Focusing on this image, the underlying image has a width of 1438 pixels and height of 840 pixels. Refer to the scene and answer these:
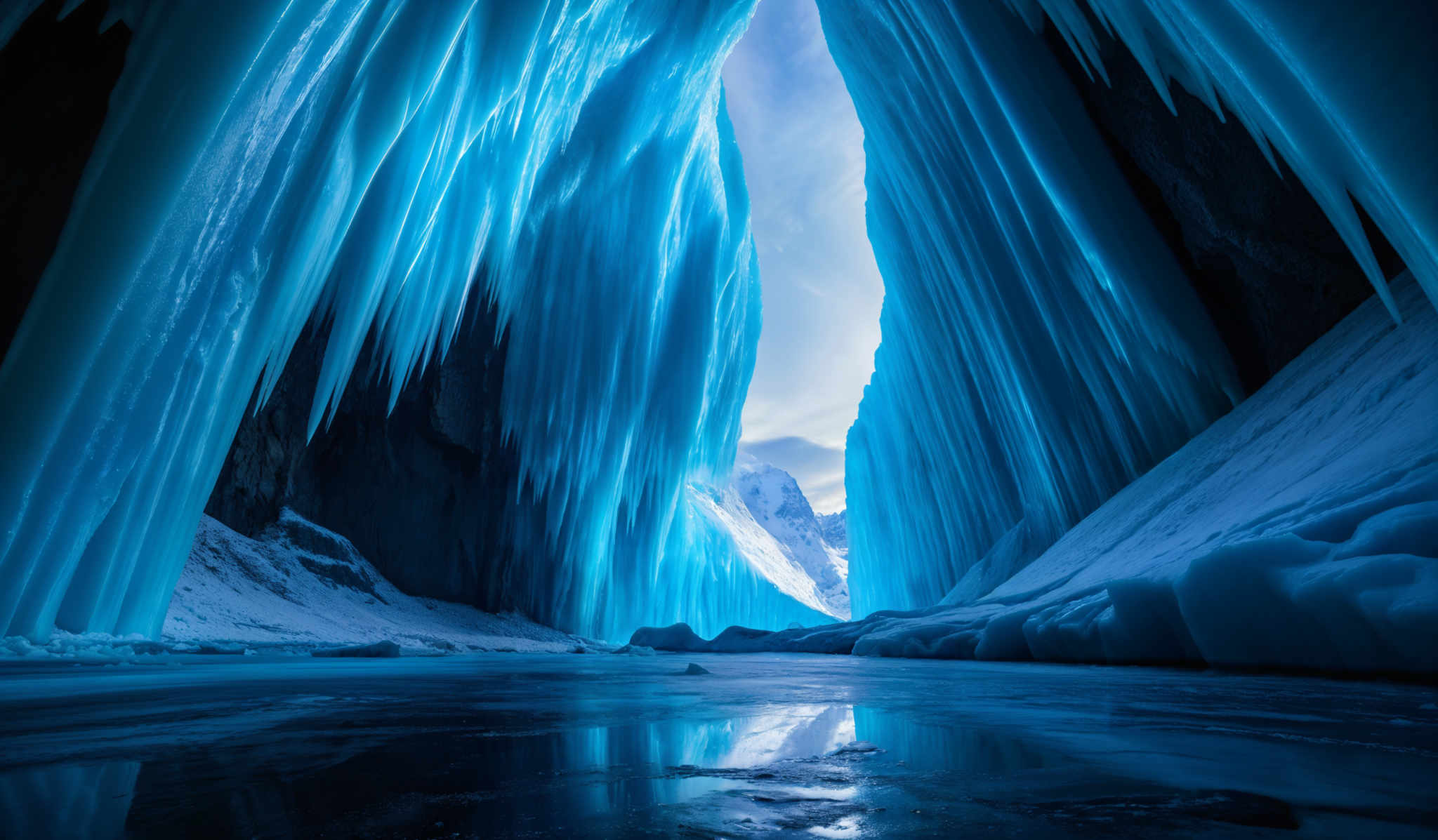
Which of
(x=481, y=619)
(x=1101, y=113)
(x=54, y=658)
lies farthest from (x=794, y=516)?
(x=54, y=658)

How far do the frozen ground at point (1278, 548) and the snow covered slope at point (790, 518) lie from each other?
68.1 meters

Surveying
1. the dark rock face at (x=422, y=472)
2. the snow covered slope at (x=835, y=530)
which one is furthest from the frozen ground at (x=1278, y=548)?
the snow covered slope at (x=835, y=530)

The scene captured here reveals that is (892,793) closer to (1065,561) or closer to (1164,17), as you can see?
(1164,17)

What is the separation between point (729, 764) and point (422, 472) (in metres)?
16.1

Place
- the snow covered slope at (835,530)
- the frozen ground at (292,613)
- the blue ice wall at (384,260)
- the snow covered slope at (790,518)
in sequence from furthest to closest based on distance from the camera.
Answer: the snow covered slope at (835,530)
the snow covered slope at (790,518)
the frozen ground at (292,613)
the blue ice wall at (384,260)

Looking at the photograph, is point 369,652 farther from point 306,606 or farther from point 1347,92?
point 1347,92

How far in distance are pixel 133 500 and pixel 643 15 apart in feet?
41.0

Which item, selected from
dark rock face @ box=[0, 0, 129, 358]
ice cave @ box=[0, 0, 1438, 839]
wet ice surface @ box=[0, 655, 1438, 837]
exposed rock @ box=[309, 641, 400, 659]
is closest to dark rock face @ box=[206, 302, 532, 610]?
ice cave @ box=[0, 0, 1438, 839]

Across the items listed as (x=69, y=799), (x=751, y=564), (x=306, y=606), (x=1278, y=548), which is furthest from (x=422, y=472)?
(x=751, y=564)

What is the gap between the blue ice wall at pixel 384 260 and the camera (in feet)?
13.1

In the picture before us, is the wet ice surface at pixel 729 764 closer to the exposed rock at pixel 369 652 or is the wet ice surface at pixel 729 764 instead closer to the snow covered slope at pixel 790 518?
the exposed rock at pixel 369 652

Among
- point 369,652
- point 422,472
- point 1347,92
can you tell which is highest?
point 422,472

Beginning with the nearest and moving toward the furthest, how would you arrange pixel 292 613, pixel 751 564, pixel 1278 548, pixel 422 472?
1. pixel 1278 548
2. pixel 292 613
3. pixel 422 472
4. pixel 751 564

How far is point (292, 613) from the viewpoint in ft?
33.9
